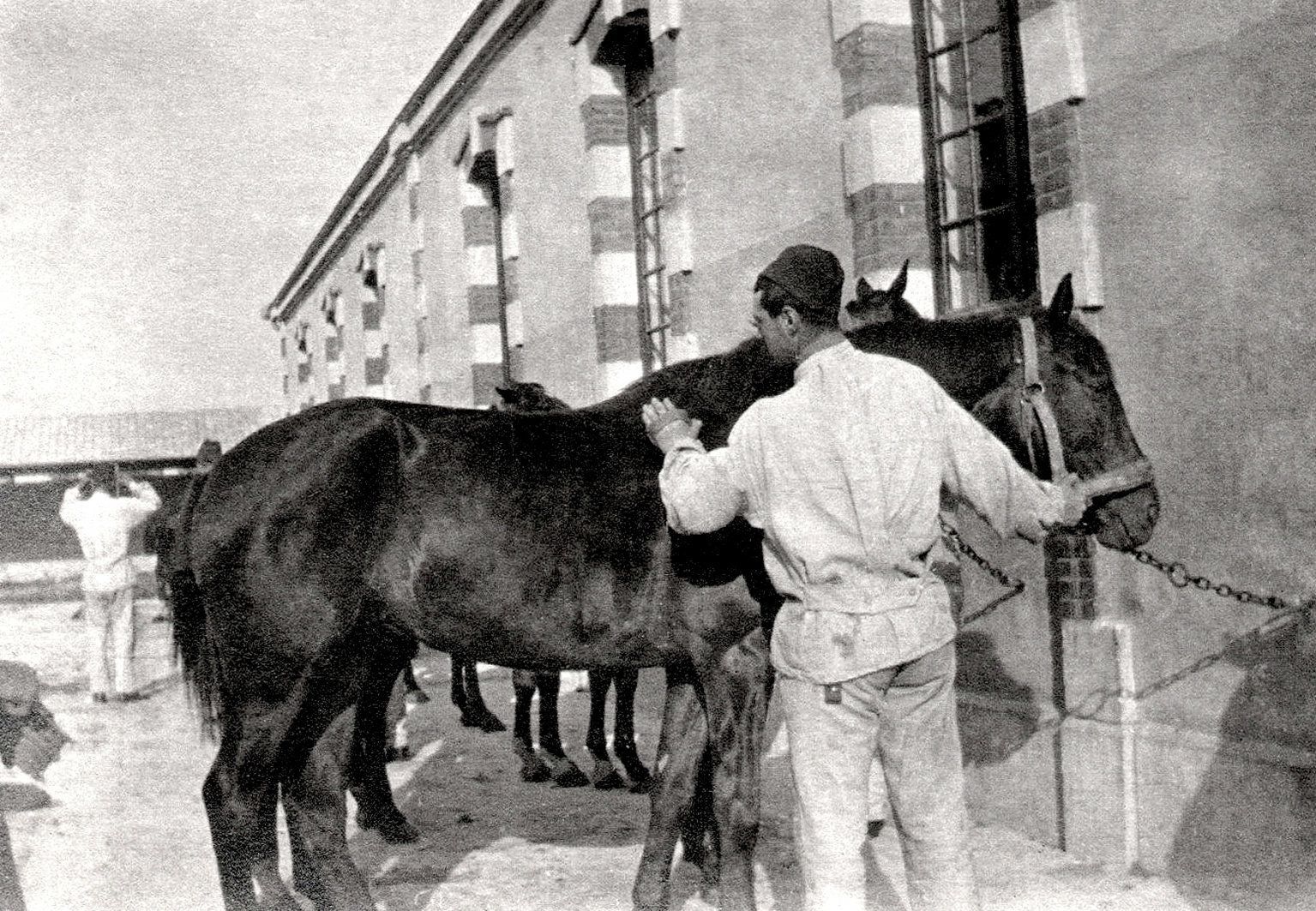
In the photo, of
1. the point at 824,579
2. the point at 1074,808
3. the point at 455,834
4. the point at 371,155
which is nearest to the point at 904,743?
the point at 824,579

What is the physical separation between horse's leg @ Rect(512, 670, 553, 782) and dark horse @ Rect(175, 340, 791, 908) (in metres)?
2.56

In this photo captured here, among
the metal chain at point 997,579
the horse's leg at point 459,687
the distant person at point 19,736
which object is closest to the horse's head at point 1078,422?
the metal chain at point 997,579

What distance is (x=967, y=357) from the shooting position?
391 centimetres

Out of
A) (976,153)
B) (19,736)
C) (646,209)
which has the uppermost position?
(646,209)

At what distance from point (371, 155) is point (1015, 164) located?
15.4 m

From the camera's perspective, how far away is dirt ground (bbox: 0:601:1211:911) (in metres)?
4.66

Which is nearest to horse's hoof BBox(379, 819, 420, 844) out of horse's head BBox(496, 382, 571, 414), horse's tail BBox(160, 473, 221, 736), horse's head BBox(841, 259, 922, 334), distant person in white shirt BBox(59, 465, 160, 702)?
horse's tail BBox(160, 473, 221, 736)

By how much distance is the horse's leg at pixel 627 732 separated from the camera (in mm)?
6511

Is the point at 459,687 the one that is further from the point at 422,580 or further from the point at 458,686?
the point at 422,580

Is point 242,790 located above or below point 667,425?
below

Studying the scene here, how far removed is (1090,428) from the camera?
3.79m

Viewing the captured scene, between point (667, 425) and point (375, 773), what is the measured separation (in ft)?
10.6

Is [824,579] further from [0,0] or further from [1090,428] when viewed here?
[0,0]

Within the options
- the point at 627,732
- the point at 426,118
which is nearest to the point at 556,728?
the point at 627,732
